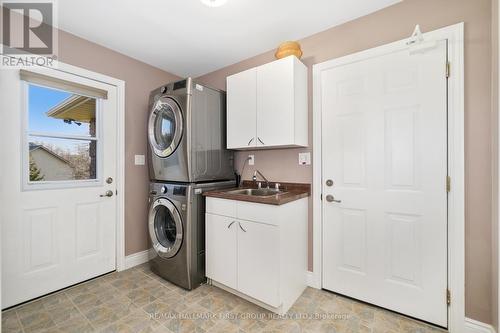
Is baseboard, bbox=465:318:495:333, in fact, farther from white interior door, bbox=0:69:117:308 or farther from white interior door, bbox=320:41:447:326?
white interior door, bbox=0:69:117:308

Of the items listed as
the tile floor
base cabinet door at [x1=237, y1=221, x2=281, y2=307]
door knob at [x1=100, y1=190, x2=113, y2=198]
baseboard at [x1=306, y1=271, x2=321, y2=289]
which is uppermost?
door knob at [x1=100, y1=190, x2=113, y2=198]

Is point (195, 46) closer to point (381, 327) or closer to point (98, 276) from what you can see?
point (98, 276)

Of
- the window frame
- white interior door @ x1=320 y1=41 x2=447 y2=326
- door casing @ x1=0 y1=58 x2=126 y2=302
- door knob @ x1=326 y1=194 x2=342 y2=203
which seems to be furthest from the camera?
door casing @ x1=0 y1=58 x2=126 y2=302

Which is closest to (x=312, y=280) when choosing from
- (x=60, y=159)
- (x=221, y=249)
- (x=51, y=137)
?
(x=221, y=249)

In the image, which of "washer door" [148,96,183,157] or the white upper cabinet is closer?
the white upper cabinet

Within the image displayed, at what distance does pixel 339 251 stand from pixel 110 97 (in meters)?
2.76

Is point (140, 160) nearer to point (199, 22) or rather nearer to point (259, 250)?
point (199, 22)

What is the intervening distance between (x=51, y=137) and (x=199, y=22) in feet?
5.57

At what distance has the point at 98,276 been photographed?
7.51 ft

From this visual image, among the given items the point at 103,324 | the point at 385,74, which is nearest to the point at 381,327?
the point at 385,74

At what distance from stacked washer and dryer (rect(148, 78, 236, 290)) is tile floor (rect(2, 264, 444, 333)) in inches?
10.8

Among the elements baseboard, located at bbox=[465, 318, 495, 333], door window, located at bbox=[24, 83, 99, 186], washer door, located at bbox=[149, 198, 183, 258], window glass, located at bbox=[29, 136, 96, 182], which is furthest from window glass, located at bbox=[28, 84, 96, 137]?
baseboard, located at bbox=[465, 318, 495, 333]

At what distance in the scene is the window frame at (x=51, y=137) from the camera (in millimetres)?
1854

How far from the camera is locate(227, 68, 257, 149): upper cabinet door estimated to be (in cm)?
217
